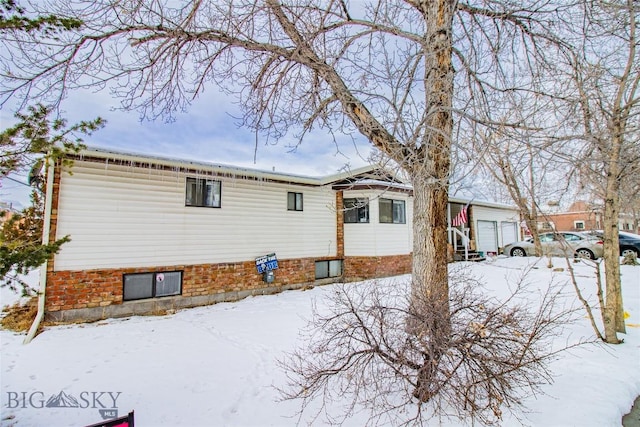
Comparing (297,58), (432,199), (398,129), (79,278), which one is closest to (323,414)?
(432,199)

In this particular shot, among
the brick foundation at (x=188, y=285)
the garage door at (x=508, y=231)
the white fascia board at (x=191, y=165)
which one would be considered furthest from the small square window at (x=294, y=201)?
the garage door at (x=508, y=231)

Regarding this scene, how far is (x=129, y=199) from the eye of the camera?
7.34m

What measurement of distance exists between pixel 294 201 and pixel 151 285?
471cm

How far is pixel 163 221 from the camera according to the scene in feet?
25.5

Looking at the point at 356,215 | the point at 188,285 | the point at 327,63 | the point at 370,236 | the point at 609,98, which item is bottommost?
the point at 188,285

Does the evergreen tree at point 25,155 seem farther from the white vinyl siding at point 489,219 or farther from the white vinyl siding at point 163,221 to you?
the white vinyl siding at point 489,219

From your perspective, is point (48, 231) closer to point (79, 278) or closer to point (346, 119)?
point (79, 278)

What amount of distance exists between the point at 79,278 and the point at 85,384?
3.73m

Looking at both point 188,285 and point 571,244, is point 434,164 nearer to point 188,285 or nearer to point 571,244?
point 188,285

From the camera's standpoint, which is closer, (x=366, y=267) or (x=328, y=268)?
(x=328, y=268)

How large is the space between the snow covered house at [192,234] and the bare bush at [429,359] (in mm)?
2231

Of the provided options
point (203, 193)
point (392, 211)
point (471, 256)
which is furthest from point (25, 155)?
point (471, 256)

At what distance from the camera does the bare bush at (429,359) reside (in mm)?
2631

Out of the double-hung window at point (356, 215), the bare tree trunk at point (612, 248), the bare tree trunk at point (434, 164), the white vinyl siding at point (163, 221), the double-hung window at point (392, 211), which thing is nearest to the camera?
the bare tree trunk at point (434, 164)
